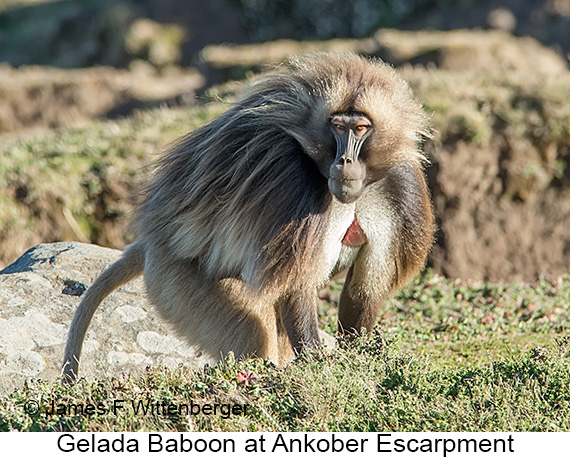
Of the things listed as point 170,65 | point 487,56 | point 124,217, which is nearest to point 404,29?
point 170,65

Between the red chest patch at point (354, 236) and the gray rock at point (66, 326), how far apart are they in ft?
3.93

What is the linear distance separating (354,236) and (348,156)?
77cm

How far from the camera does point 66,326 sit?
5.24m

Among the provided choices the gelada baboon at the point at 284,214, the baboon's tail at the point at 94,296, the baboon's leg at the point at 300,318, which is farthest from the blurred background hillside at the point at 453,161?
the baboon's leg at the point at 300,318

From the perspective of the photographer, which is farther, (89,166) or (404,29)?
(404,29)

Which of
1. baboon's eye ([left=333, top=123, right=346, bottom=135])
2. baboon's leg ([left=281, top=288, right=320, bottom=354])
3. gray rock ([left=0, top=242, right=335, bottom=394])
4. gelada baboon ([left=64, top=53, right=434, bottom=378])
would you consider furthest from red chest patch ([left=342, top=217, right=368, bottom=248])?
gray rock ([left=0, top=242, right=335, bottom=394])

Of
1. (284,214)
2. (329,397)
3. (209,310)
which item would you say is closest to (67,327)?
(209,310)

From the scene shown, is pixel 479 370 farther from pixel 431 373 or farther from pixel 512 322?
pixel 512 322

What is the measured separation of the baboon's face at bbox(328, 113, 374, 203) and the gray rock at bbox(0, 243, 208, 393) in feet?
5.34

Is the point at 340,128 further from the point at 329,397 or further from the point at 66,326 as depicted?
the point at 66,326

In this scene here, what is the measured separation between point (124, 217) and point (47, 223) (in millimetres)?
752

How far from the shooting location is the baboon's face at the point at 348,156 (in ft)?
12.4

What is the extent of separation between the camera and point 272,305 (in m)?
4.35

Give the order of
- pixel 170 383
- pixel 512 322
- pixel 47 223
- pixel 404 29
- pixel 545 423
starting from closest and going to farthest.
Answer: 1. pixel 545 423
2. pixel 170 383
3. pixel 512 322
4. pixel 47 223
5. pixel 404 29
